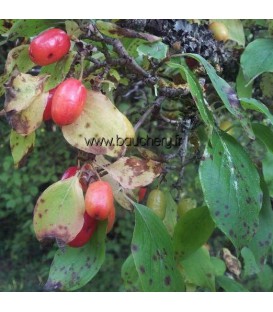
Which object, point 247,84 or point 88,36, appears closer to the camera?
point 88,36

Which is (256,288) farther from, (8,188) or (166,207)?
(166,207)

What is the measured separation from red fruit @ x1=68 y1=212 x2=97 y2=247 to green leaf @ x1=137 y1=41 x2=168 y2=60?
228mm

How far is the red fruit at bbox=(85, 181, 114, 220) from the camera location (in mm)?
578

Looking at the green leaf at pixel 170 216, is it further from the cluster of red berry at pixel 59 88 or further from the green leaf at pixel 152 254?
the cluster of red berry at pixel 59 88

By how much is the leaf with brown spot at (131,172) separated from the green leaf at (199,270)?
0.31 meters

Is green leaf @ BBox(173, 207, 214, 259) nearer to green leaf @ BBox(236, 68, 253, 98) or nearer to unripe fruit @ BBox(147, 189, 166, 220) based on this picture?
unripe fruit @ BBox(147, 189, 166, 220)

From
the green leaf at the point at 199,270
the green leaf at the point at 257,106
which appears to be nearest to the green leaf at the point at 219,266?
the green leaf at the point at 199,270

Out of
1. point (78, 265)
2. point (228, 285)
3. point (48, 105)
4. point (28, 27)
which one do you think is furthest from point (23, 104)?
point (228, 285)

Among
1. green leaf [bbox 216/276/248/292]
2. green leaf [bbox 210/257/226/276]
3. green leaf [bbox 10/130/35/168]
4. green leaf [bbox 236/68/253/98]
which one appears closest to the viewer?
green leaf [bbox 10/130/35/168]

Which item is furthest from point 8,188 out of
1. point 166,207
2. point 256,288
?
point 166,207

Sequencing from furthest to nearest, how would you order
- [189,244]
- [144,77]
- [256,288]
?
[256,288] → [189,244] → [144,77]

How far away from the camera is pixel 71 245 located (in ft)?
2.11

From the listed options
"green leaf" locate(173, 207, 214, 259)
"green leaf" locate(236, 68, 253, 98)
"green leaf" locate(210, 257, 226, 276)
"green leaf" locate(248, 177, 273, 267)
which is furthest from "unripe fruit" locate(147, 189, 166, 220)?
"green leaf" locate(210, 257, 226, 276)

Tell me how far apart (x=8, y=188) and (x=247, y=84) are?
76.1 inches
